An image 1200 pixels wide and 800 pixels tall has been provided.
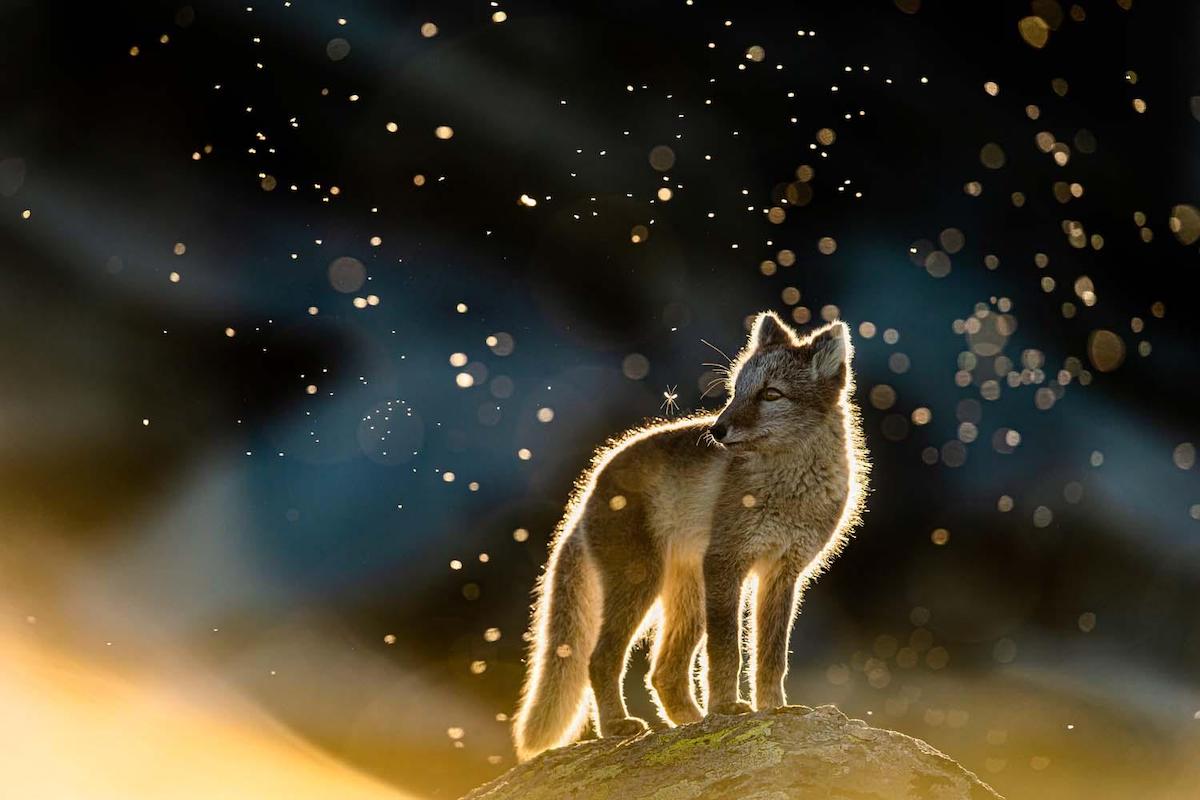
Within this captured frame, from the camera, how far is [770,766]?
5492 millimetres

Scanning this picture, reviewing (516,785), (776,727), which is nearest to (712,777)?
(776,727)

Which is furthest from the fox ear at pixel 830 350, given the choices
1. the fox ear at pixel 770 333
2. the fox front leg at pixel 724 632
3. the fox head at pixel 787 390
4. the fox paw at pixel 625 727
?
the fox paw at pixel 625 727

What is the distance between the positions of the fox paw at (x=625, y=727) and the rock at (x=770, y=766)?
0.30m

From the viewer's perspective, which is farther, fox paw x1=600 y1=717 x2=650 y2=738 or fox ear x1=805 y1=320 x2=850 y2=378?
fox ear x1=805 y1=320 x2=850 y2=378

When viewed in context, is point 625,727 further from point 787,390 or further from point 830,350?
point 830,350

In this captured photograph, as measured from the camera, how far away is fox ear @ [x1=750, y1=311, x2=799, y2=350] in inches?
305

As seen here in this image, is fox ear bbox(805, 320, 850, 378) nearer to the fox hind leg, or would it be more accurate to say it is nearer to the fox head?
the fox head

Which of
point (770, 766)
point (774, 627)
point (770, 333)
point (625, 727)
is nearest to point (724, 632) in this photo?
point (774, 627)

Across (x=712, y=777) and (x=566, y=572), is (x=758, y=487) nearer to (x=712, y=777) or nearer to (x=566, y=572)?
(x=566, y=572)

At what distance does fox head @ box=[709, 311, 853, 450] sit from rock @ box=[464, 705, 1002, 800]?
1.82m

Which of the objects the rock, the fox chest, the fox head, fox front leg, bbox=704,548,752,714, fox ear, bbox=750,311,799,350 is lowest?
the rock

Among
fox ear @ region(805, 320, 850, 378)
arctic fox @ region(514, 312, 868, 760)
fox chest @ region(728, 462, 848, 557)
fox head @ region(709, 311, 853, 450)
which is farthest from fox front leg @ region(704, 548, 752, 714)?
fox ear @ region(805, 320, 850, 378)

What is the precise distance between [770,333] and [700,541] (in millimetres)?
1666

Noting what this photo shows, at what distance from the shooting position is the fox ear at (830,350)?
7266 mm
